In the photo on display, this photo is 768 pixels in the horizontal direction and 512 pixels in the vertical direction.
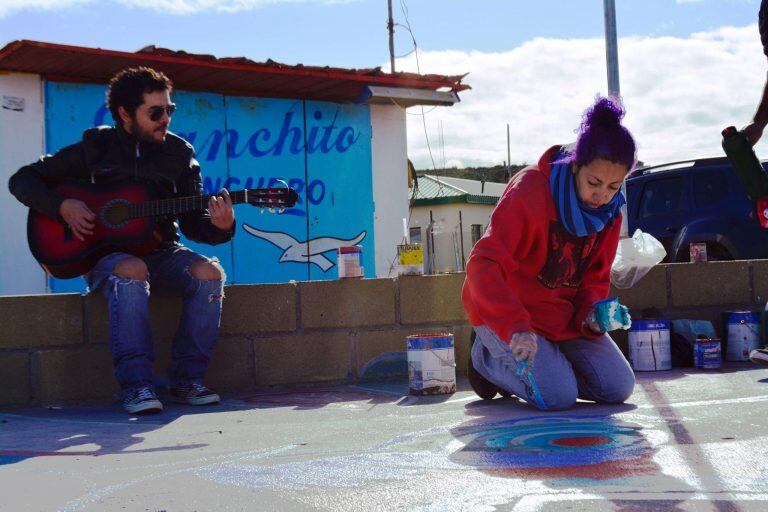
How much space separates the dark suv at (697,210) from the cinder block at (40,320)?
6072mm

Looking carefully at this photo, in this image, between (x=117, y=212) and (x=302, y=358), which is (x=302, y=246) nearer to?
(x=302, y=358)

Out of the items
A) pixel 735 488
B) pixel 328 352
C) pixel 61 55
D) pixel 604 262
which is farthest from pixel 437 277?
pixel 61 55

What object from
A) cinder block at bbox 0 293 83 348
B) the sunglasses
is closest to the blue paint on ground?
cinder block at bbox 0 293 83 348

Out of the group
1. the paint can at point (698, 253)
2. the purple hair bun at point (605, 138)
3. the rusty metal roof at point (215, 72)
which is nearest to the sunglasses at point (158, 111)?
the purple hair bun at point (605, 138)

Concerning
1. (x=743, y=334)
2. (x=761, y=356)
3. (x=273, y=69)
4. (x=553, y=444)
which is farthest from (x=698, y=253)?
(x=273, y=69)

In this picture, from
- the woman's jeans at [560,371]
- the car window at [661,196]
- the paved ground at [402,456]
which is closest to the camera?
the paved ground at [402,456]

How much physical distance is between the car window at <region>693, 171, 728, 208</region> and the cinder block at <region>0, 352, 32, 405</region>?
6.85 m

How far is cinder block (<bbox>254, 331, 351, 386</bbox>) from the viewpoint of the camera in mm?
4914

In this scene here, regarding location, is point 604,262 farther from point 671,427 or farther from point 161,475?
point 161,475

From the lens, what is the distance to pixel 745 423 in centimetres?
326

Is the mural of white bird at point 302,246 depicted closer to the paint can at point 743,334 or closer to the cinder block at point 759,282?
the cinder block at point 759,282

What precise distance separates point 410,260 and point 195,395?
62.4 inches

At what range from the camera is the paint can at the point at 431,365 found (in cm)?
447

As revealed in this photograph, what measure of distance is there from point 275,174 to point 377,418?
6.70 metres
